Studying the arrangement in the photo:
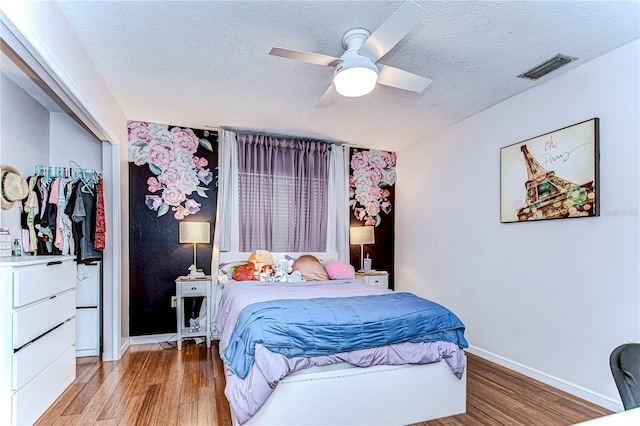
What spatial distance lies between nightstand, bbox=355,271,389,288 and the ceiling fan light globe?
265 cm

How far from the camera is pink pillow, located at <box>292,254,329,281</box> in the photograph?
3.74m

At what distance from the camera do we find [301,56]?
2.02 metres

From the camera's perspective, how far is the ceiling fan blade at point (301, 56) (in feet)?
6.37

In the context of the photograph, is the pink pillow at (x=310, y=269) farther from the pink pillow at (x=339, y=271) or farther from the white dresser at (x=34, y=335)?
the white dresser at (x=34, y=335)

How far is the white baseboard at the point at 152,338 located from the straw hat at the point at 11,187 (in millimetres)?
1828

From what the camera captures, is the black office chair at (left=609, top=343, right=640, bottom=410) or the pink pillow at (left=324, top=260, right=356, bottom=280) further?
the pink pillow at (left=324, top=260, right=356, bottom=280)

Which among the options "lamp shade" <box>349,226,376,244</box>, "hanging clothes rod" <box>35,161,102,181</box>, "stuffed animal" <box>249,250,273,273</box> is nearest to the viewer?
"hanging clothes rod" <box>35,161,102,181</box>

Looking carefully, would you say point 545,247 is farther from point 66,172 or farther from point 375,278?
point 66,172

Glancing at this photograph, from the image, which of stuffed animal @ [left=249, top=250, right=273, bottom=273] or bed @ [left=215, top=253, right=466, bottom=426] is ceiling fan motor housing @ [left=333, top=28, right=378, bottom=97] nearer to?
bed @ [left=215, top=253, right=466, bottom=426]

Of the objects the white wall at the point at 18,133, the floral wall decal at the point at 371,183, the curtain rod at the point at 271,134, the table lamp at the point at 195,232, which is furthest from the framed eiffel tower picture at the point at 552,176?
the white wall at the point at 18,133

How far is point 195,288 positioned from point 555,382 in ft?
11.1

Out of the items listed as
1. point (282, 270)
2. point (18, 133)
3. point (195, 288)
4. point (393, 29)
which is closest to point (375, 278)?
point (282, 270)

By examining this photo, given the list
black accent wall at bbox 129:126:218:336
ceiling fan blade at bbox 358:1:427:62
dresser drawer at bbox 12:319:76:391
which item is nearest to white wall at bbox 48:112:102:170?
black accent wall at bbox 129:126:218:336

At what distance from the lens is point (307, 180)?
441cm
